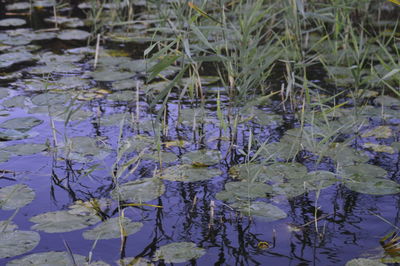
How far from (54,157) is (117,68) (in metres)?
1.33

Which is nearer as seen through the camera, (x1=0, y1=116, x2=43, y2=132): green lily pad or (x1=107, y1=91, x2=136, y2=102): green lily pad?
(x1=0, y1=116, x2=43, y2=132): green lily pad

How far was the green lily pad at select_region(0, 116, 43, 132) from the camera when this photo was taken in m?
2.59

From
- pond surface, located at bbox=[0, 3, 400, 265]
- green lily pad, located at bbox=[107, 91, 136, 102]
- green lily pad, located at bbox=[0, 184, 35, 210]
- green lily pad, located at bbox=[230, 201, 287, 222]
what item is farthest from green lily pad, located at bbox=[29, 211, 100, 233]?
green lily pad, located at bbox=[107, 91, 136, 102]

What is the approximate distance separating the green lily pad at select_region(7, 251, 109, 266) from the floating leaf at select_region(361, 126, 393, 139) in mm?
1547

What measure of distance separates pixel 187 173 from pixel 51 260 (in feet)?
2.45

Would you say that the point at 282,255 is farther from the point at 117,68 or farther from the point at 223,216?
the point at 117,68

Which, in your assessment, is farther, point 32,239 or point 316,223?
point 316,223

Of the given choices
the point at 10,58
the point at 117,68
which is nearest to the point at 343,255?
the point at 117,68

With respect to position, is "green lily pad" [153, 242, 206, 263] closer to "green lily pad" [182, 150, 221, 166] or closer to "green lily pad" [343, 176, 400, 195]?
"green lily pad" [182, 150, 221, 166]

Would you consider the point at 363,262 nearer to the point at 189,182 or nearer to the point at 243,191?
the point at 243,191

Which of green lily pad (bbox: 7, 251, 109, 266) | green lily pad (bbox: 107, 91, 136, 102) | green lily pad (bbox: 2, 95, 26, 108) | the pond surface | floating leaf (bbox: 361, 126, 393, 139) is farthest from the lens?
green lily pad (bbox: 107, 91, 136, 102)

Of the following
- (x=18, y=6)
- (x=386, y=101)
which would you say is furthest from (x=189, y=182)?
(x=18, y=6)

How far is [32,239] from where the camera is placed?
5.54 feet

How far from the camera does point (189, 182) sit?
213 centimetres
